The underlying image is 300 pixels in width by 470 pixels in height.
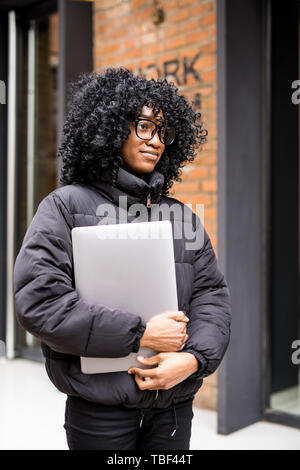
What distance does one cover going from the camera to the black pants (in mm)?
1298

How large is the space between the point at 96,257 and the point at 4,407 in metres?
2.33

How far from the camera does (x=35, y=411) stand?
123 inches

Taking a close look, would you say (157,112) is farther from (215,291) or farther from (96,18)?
(96,18)


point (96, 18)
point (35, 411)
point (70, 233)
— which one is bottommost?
point (35, 411)

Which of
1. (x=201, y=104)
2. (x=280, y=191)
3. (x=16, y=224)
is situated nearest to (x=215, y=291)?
(x=280, y=191)

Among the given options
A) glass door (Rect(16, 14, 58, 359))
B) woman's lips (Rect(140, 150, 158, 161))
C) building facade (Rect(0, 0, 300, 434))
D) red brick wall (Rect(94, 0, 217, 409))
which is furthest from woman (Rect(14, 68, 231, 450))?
glass door (Rect(16, 14, 58, 359))

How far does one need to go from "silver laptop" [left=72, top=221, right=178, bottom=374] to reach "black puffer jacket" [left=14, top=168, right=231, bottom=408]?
0.04 m

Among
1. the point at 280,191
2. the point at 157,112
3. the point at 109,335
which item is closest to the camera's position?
the point at 109,335

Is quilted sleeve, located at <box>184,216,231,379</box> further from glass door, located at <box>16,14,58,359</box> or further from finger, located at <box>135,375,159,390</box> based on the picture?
glass door, located at <box>16,14,58,359</box>

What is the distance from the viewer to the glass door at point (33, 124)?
448 centimetres

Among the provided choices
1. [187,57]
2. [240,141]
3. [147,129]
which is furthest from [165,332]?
[187,57]

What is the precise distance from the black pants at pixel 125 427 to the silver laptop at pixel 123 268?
0.12 meters

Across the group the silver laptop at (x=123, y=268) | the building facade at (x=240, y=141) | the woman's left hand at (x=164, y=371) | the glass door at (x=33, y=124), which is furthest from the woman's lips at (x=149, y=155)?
the glass door at (x=33, y=124)
